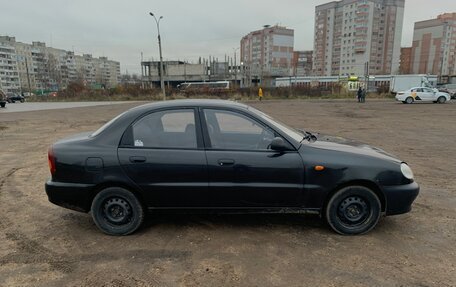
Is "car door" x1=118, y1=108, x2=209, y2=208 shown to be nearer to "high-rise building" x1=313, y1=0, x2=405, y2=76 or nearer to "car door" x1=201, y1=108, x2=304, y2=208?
"car door" x1=201, y1=108, x2=304, y2=208

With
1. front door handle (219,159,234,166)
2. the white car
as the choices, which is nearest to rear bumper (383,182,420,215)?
front door handle (219,159,234,166)

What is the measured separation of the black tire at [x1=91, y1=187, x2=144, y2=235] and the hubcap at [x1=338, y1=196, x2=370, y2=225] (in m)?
2.39

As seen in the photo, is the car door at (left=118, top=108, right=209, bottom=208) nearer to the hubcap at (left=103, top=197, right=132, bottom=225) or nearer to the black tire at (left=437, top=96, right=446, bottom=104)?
the hubcap at (left=103, top=197, right=132, bottom=225)

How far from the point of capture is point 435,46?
9531cm

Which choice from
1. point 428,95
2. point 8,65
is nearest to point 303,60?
point 428,95

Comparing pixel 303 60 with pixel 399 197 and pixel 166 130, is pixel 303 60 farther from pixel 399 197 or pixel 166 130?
pixel 166 130

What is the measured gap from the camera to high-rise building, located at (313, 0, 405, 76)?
9838 cm

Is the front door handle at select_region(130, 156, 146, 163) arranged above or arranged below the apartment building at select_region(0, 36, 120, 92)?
below

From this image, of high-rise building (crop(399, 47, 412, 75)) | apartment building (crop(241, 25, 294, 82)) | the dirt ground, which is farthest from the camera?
apartment building (crop(241, 25, 294, 82))

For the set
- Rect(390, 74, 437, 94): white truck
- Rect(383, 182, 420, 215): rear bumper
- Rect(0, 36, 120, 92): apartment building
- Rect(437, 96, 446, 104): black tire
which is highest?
Rect(0, 36, 120, 92): apartment building

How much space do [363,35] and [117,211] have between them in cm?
10957

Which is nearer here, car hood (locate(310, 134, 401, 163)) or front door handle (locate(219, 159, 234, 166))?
front door handle (locate(219, 159, 234, 166))

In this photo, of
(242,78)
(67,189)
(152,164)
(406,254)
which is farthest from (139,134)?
(242,78)

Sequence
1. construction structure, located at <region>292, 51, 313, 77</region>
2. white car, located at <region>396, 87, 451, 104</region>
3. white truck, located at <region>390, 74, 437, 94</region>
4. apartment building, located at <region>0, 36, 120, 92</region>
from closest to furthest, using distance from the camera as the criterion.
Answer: white car, located at <region>396, 87, 451, 104</region> < white truck, located at <region>390, 74, 437, 94</region> < apartment building, located at <region>0, 36, 120, 92</region> < construction structure, located at <region>292, 51, 313, 77</region>
